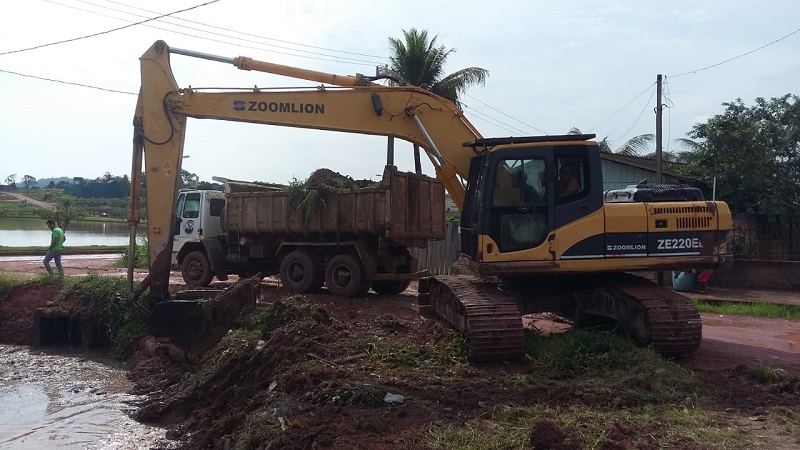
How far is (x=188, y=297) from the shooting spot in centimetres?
1069

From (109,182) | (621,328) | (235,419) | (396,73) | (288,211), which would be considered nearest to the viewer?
(235,419)

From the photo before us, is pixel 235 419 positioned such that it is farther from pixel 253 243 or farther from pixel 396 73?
pixel 396 73

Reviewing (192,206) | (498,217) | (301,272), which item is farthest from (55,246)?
(498,217)

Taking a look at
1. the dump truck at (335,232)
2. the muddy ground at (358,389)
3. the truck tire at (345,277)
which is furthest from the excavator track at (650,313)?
the truck tire at (345,277)

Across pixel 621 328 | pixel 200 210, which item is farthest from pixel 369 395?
pixel 200 210

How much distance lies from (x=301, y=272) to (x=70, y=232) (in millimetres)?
41416

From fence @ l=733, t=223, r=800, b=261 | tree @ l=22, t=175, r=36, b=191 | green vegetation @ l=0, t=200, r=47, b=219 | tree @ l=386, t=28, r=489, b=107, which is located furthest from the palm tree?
tree @ l=22, t=175, r=36, b=191

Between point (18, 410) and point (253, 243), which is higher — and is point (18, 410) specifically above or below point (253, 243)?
below

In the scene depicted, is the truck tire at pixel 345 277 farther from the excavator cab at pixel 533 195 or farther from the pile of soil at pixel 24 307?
the excavator cab at pixel 533 195

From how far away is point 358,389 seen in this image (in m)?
6.84

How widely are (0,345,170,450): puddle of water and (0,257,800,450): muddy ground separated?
0.37m

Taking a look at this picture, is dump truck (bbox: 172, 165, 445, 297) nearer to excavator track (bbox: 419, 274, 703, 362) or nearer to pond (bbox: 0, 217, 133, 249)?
excavator track (bbox: 419, 274, 703, 362)

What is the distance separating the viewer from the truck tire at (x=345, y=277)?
13648 mm

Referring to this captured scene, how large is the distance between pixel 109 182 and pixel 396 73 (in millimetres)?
66465
